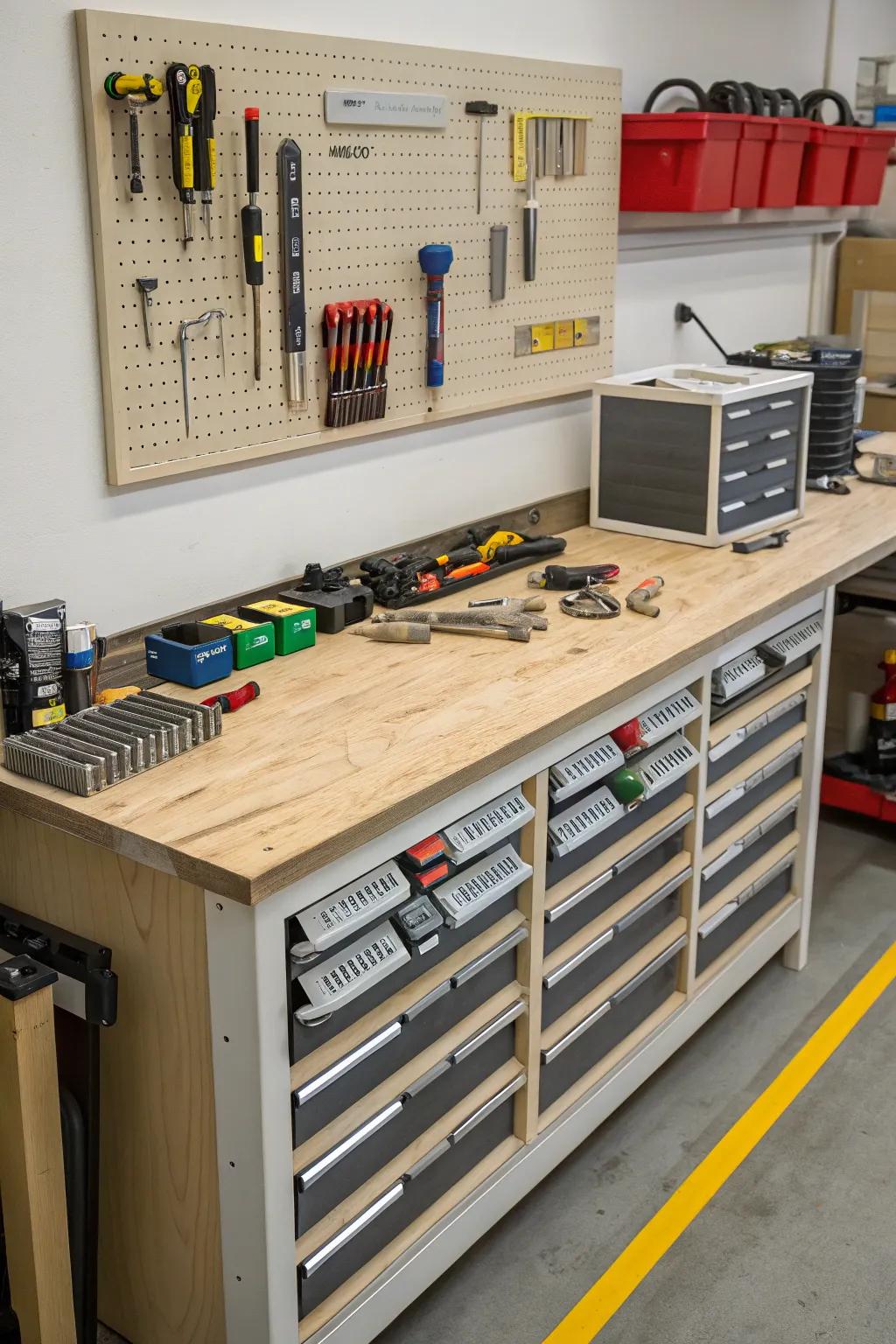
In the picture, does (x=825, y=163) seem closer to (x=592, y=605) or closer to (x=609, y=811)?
(x=592, y=605)

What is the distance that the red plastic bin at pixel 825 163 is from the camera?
11.2ft

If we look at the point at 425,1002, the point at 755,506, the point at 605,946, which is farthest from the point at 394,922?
the point at 755,506

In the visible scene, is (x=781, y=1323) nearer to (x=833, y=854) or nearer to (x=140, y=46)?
(x=833, y=854)

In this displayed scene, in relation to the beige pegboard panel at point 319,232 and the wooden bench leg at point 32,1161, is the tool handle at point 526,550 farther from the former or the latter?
the wooden bench leg at point 32,1161

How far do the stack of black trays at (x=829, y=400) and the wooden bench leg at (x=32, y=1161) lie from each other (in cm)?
235

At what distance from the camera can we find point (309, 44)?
2.08 metres

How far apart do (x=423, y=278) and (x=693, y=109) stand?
4.01 feet

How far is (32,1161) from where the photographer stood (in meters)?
Answer: 1.57

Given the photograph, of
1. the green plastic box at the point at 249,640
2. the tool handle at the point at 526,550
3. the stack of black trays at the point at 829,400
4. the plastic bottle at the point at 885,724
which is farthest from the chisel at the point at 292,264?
the plastic bottle at the point at 885,724

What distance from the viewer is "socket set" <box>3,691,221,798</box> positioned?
1609 mm

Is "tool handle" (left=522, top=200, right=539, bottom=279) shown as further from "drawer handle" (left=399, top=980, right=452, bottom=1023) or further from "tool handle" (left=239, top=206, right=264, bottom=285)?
"drawer handle" (left=399, top=980, right=452, bottom=1023)

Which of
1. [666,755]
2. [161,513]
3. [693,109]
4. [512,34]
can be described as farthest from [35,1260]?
[693,109]

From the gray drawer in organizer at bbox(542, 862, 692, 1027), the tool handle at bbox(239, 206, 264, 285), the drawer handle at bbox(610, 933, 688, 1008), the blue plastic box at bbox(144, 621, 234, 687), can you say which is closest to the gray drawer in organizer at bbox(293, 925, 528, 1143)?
the gray drawer in organizer at bbox(542, 862, 692, 1027)

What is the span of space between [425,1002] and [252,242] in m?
1.16
